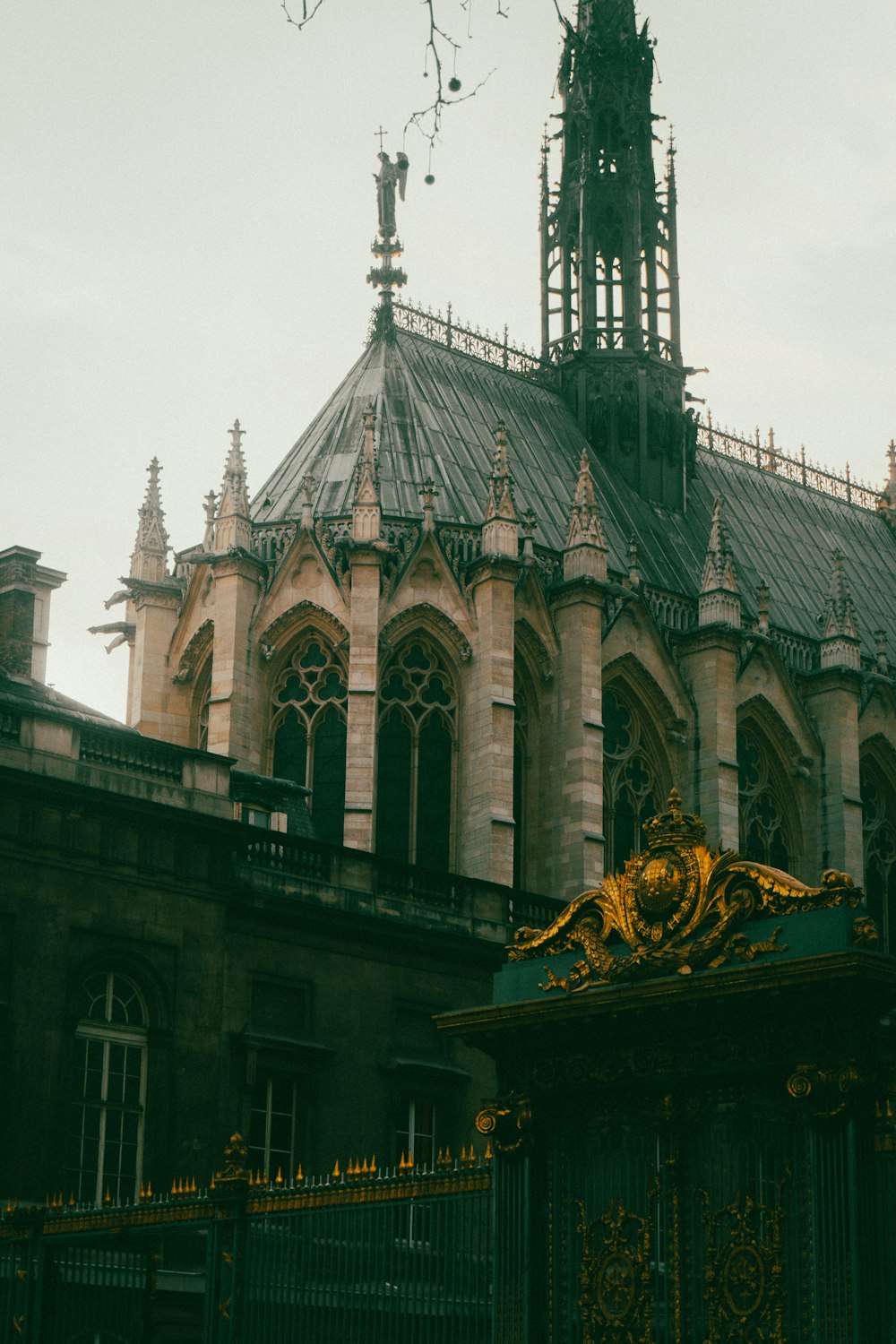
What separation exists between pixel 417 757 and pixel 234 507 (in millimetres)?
6437

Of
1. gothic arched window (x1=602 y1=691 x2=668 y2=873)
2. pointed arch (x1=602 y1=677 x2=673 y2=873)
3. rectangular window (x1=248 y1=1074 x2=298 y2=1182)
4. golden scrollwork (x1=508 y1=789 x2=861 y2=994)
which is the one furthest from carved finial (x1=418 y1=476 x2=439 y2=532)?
golden scrollwork (x1=508 y1=789 x2=861 y2=994)

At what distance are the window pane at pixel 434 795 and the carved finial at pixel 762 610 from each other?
10375mm

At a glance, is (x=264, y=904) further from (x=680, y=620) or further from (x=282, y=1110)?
(x=680, y=620)

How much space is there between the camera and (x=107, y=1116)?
28844 millimetres

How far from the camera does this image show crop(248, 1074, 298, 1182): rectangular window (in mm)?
31312

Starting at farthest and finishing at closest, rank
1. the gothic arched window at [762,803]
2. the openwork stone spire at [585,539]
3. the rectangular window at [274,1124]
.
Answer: the gothic arched window at [762,803] < the openwork stone spire at [585,539] < the rectangular window at [274,1124]

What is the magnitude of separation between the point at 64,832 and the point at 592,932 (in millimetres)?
15802

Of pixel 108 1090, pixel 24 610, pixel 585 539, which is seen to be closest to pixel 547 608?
pixel 585 539

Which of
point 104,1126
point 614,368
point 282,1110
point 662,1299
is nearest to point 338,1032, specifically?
point 282,1110

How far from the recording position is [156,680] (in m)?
47.1

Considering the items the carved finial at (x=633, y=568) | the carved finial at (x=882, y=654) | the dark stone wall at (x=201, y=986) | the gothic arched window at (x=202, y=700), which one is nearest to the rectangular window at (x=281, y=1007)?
the dark stone wall at (x=201, y=986)

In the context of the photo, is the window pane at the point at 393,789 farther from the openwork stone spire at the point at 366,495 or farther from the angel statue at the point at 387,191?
the angel statue at the point at 387,191

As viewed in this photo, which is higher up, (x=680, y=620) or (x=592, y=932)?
(x=680, y=620)

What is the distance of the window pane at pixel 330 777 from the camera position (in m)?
44.2
